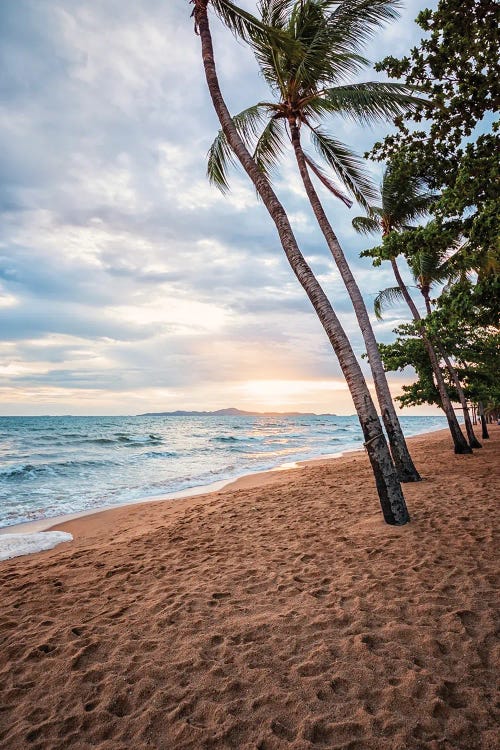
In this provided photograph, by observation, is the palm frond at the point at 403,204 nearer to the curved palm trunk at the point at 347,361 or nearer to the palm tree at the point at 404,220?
the palm tree at the point at 404,220

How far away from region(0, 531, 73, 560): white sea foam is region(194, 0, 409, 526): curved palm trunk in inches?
245

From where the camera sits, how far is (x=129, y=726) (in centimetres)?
249

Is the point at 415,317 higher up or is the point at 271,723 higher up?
the point at 415,317

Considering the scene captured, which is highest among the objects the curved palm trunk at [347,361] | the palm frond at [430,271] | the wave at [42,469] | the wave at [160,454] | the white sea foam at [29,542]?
the palm frond at [430,271]

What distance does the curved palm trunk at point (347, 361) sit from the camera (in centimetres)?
601

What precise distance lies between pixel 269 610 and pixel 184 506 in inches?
249

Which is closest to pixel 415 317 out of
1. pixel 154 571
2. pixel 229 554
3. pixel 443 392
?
pixel 443 392

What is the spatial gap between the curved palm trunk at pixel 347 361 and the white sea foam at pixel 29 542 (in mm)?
6229

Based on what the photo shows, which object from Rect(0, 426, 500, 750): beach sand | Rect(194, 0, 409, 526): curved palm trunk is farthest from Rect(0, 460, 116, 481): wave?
Rect(194, 0, 409, 526): curved palm trunk

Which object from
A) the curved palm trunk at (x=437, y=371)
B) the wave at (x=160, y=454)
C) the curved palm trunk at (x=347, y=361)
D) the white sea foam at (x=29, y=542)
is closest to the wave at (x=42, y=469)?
the wave at (x=160, y=454)

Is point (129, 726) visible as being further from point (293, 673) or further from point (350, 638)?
point (350, 638)

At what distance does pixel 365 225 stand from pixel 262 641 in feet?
44.8

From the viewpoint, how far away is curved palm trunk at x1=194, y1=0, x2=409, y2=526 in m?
6.01

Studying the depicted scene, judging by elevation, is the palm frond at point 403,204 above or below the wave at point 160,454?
above
